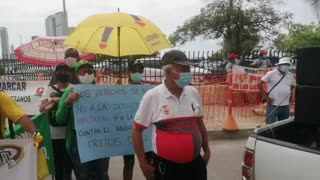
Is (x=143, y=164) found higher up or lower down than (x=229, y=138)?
higher up

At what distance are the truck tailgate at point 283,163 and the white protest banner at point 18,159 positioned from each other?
1.75 metres

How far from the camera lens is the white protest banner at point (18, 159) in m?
3.49

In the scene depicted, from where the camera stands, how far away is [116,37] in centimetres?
490

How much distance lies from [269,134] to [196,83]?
8.64 meters

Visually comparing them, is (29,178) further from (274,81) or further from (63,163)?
(274,81)

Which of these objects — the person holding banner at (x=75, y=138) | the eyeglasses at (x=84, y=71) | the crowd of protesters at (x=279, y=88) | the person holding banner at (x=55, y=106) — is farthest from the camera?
the crowd of protesters at (x=279, y=88)

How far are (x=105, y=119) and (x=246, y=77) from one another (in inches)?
299

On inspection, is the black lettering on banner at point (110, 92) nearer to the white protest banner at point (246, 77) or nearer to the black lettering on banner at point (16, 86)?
the black lettering on banner at point (16, 86)

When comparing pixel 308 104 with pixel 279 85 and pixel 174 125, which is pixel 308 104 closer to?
pixel 174 125

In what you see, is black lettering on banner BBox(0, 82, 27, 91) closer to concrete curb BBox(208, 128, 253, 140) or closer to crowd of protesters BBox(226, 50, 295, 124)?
concrete curb BBox(208, 128, 253, 140)

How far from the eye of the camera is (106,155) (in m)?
4.71

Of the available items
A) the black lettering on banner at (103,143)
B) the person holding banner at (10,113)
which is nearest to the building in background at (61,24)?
the black lettering on banner at (103,143)

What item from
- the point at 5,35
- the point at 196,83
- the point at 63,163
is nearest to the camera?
the point at 63,163

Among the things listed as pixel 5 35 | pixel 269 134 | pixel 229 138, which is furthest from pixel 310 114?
pixel 5 35
